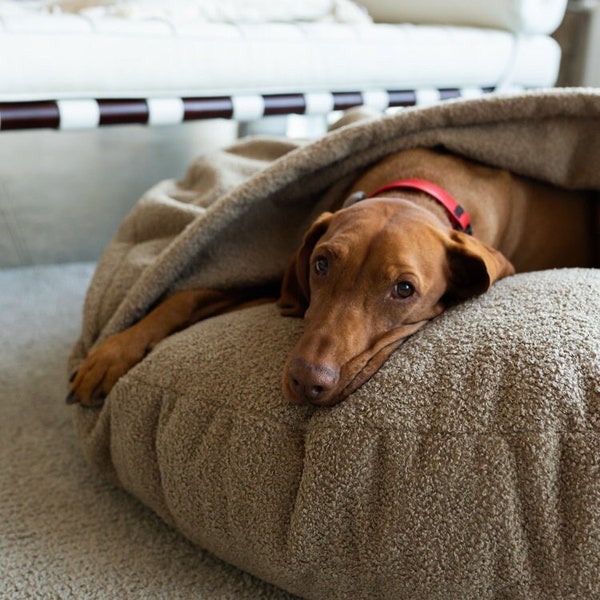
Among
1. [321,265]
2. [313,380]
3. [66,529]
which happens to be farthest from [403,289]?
[66,529]

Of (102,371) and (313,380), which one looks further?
(102,371)

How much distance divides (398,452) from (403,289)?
0.31m

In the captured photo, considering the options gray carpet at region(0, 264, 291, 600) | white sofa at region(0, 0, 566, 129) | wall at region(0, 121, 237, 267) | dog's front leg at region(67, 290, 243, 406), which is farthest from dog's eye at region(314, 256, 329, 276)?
wall at region(0, 121, 237, 267)

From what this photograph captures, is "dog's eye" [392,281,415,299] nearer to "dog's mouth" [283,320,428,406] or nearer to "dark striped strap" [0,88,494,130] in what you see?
"dog's mouth" [283,320,428,406]

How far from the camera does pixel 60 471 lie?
1.46m

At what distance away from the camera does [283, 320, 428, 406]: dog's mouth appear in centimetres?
106

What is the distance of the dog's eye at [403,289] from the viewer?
1.19 meters

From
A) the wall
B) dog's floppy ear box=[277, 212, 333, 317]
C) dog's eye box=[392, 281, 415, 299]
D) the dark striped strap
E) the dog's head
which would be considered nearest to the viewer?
the dog's head

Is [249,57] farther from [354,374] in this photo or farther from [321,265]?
[354,374]

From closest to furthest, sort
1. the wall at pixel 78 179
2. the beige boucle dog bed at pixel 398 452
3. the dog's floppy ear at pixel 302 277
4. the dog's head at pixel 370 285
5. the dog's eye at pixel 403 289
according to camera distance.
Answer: the beige boucle dog bed at pixel 398 452 < the dog's head at pixel 370 285 < the dog's eye at pixel 403 289 < the dog's floppy ear at pixel 302 277 < the wall at pixel 78 179

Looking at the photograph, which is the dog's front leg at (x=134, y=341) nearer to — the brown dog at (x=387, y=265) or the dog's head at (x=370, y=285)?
the brown dog at (x=387, y=265)

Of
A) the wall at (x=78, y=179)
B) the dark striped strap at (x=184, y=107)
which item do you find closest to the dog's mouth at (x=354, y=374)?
the dark striped strap at (x=184, y=107)

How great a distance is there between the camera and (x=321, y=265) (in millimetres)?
1258

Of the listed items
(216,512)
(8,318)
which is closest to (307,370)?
(216,512)
